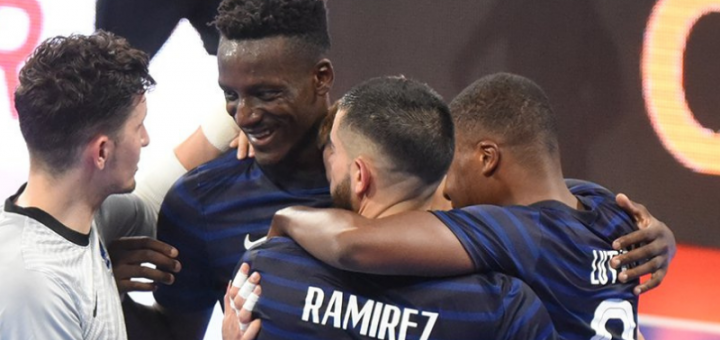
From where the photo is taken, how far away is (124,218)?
1.78m

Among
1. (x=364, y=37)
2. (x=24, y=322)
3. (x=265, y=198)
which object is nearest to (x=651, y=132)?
(x=364, y=37)

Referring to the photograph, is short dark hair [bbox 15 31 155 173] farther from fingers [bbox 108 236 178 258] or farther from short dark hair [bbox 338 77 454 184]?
short dark hair [bbox 338 77 454 184]

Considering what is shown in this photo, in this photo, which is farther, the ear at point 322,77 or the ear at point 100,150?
the ear at point 322,77

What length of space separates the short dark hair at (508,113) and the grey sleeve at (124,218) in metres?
0.51

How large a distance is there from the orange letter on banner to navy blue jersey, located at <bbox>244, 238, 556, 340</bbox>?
1.10m

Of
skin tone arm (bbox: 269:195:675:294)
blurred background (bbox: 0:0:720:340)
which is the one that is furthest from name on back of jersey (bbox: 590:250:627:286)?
blurred background (bbox: 0:0:720:340)

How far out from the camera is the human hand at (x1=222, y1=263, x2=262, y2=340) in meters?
1.43

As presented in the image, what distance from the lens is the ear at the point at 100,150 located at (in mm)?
1546

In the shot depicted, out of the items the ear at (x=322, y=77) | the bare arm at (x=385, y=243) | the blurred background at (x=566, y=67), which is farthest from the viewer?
the blurred background at (x=566, y=67)

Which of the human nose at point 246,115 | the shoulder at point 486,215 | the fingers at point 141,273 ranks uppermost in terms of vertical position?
the human nose at point 246,115

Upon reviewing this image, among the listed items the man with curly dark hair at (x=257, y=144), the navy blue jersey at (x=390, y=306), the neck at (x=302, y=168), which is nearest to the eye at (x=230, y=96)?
the man with curly dark hair at (x=257, y=144)

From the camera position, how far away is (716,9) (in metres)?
2.42

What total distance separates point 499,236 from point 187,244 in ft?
1.73

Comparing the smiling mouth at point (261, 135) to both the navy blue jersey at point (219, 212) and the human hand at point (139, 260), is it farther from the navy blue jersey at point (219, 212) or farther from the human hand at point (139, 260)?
the human hand at point (139, 260)
